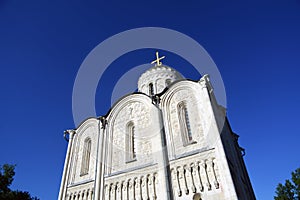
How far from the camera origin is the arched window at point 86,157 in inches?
489

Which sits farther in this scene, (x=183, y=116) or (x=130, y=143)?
(x=130, y=143)

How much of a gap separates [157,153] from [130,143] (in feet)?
7.68

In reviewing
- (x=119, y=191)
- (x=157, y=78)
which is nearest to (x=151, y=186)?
(x=119, y=191)

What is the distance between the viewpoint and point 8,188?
522 inches

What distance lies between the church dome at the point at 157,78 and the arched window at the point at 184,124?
486 centimetres

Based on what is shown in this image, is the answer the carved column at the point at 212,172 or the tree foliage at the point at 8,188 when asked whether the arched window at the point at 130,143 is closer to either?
the carved column at the point at 212,172

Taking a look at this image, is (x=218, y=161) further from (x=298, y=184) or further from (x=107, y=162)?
(x=298, y=184)

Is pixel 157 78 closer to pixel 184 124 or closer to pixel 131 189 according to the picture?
pixel 184 124

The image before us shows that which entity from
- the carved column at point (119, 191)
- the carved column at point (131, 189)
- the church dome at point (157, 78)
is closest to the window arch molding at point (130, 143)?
the carved column at point (131, 189)

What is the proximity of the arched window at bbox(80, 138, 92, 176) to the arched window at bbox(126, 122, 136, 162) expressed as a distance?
294 cm

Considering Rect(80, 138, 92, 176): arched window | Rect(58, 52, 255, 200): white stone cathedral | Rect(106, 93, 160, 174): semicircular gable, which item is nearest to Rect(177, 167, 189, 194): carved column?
Rect(58, 52, 255, 200): white stone cathedral

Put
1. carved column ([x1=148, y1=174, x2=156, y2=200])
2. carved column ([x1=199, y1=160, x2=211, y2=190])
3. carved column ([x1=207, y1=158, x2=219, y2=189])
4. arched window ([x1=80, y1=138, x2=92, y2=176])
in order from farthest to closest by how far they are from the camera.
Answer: arched window ([x1=80, y1=138, x2=92, y2=176]), carved column ([x1=148, y1=174, x2=156, y2=200]), carved column ([x1=199, y1=160, x2=211, y2=190]), carved column ([x1=207, y1=158, x2=219, y2=189])

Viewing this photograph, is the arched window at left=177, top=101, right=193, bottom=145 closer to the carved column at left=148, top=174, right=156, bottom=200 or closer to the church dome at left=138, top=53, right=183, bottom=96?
the carved column at left=148, top=174, right=156, bottom=200

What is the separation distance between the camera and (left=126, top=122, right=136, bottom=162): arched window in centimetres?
1150
